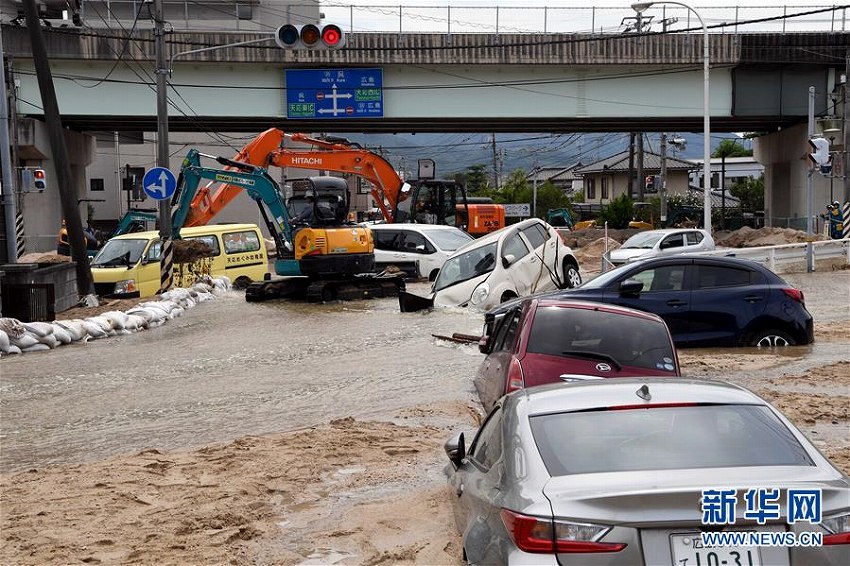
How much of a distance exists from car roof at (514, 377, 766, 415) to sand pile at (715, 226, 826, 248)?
112 ft

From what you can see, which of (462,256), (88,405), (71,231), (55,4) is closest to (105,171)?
(55,4)

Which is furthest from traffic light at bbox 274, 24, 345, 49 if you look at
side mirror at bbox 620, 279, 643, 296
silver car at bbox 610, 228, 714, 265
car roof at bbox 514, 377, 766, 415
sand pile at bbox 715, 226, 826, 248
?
sand pile at bbox 715, 226, 826, 248

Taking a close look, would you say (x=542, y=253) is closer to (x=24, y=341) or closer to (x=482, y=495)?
(x=24, y=341)

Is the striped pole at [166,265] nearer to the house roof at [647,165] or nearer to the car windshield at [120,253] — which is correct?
the car windshield at [120,253]

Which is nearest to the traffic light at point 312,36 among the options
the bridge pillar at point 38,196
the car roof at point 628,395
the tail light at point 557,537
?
the car roof at point 628,395

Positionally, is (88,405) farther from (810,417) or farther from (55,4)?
(55,4)

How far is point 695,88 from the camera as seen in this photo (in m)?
41.2

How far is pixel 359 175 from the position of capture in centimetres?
3400

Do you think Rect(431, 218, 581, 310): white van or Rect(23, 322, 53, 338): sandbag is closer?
Rect(23, 322, 53, 338): sandbag

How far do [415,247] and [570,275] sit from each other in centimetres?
897

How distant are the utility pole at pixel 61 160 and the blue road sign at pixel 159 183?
5.35 feet

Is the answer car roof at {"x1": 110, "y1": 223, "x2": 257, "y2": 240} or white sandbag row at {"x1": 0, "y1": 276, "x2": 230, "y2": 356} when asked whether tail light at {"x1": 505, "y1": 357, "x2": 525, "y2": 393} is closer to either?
white sandbag row at {"x1": 0, "y1": 276, "x2": 230, "y2": 356}

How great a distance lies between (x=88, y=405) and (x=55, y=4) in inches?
1171

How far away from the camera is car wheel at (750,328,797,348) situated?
14812mm
